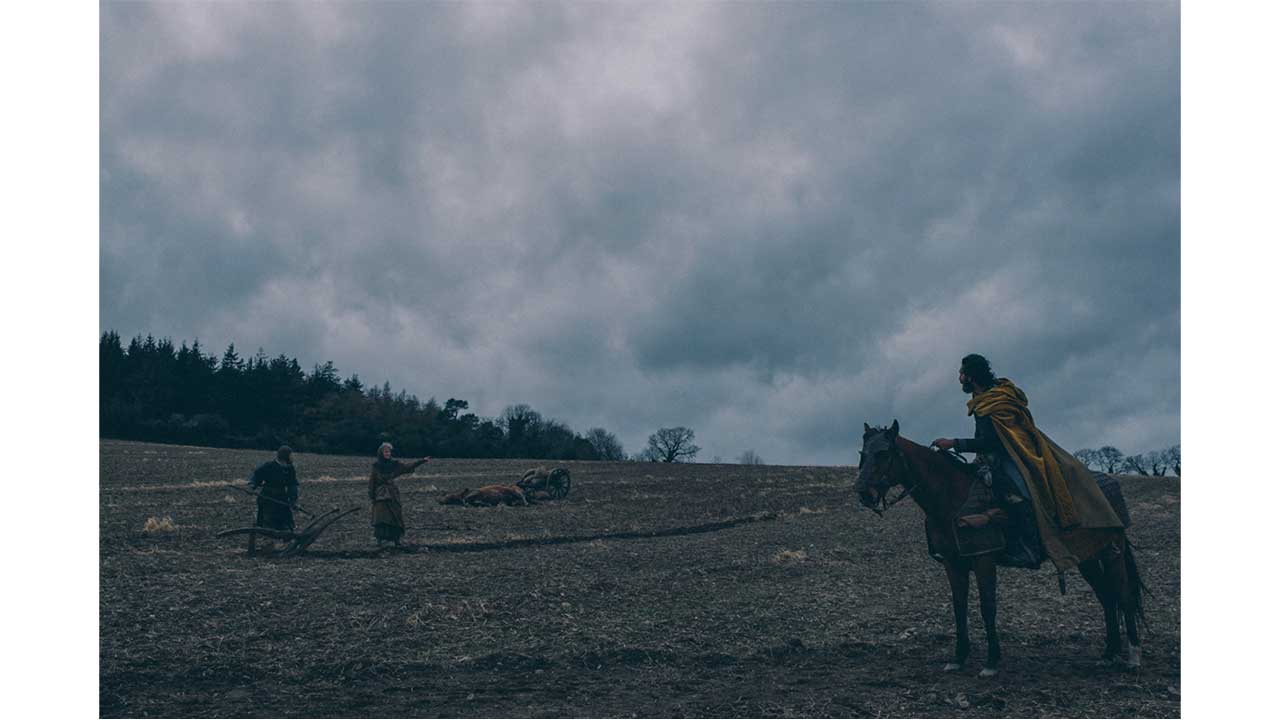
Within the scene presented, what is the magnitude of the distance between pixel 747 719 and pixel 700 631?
3401 mm

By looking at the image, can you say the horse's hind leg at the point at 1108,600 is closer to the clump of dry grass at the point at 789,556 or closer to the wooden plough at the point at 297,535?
the clump of dry grass at the point at 789,556

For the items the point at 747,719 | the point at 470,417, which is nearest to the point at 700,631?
the point at 747,719

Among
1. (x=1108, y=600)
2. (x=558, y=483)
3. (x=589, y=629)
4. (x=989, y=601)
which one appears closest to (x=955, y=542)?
(x=989, y=601)

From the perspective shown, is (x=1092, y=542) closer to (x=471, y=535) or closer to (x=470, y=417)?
(x=471, y=535)

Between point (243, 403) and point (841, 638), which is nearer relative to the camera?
point (841, 638)

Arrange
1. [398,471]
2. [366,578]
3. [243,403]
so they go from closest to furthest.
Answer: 1. [366,578]
2. [398,471]
3. [243,403]

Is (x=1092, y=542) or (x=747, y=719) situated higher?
(x=1092, y=542)

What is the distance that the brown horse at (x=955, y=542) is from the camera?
8.52m

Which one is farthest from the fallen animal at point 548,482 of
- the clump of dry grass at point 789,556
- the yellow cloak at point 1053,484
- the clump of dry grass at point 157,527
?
the yellow cloak at point 1053,484

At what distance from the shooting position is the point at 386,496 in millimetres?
18406

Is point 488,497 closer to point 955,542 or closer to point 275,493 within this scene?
point 275,493

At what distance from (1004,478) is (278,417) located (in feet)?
248

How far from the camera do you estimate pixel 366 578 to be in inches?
579

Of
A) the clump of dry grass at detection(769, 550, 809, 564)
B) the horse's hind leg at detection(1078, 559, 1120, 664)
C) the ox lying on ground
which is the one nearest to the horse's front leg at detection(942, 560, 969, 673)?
the horse's hind leg at detection(1078, 559, 1120, 664)
